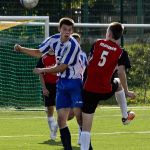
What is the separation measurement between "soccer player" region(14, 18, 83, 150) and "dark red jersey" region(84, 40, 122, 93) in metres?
0.39

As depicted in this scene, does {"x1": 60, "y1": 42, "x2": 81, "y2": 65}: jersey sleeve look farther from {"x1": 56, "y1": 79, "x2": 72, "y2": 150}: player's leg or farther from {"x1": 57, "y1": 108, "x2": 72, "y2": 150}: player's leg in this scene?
{"x1": 57, "y1": 108, "x2": 72, "y2": 150}: player's leg

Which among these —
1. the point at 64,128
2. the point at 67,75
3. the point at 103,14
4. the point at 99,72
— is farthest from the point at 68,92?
the point at 103,14

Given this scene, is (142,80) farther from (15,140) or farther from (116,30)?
(116,30)

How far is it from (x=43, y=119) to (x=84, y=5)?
334 inches

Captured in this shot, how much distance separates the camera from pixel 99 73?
10.6 m

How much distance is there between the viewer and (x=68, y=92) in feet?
36.4

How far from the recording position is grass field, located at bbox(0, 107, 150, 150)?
12.6 m

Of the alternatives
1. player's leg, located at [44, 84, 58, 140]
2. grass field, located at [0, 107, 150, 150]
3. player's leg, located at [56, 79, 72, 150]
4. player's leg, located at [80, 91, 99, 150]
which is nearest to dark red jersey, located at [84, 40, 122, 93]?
player's leg, located at [80, 91, 99, 150]

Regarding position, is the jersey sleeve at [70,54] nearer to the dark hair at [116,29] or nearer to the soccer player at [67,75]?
the soccer player at [67,75]

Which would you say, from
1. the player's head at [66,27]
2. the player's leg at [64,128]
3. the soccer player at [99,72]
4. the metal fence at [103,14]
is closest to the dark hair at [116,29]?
the soccer player at [99,72]

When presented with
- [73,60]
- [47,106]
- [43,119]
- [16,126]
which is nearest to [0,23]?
[43,119]

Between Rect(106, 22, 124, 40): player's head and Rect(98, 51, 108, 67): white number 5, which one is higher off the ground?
Rect(106, 22, 124, 40): player's head

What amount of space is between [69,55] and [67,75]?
34 centimetres

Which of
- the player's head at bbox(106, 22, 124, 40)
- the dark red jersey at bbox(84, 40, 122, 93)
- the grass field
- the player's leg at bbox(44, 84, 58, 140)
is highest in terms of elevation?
the player's head at bbox(106, 22, 124, 40)
